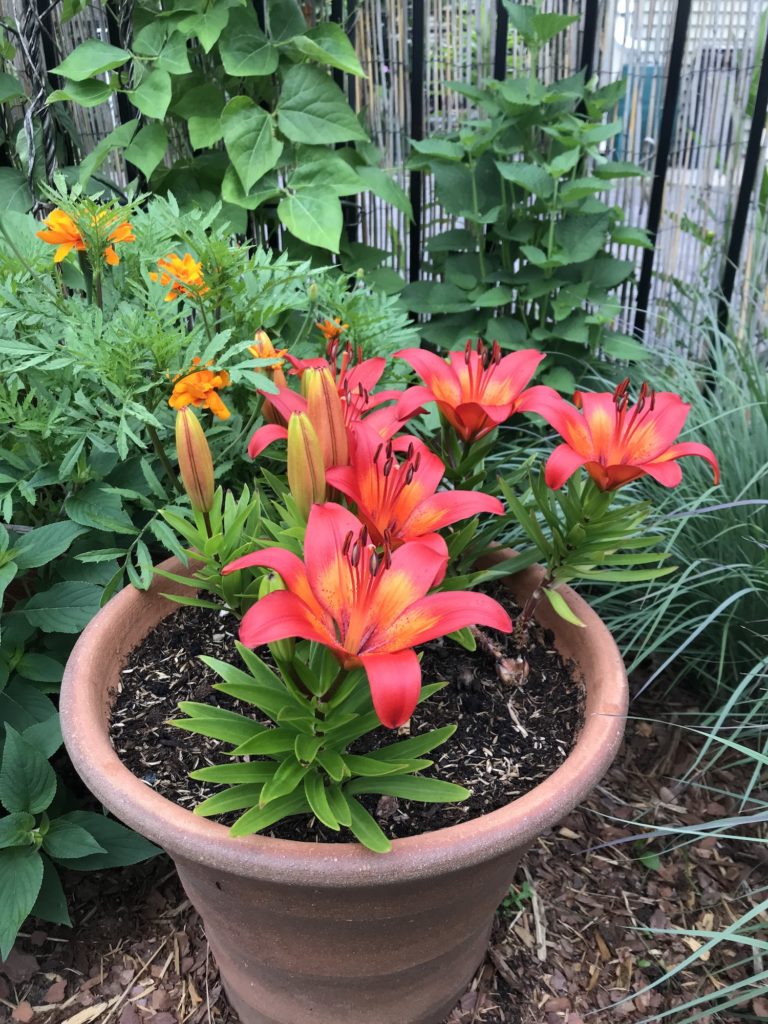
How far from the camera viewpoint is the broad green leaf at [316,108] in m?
1.90

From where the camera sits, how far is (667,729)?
1.71 m

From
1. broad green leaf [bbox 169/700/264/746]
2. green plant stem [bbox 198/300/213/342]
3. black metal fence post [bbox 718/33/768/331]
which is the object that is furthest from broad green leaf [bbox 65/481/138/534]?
black metal fence post [bbox 718/33/768/331]

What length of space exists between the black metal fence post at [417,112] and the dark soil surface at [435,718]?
1.41 m

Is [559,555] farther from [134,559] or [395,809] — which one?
[134,559]

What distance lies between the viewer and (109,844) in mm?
1295

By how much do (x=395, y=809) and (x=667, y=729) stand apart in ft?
3.07

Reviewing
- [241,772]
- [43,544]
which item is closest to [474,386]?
[241,772]

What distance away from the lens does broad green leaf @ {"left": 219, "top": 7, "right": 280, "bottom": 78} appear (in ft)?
6.02

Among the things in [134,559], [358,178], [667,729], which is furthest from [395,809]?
[358,178]

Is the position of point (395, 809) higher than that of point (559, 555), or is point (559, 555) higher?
point (559, 555)

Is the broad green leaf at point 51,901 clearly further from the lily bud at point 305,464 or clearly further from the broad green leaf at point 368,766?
the lily bud at point 305,464

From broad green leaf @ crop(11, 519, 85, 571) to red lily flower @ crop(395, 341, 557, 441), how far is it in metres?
0.54

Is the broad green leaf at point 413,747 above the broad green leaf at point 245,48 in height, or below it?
below

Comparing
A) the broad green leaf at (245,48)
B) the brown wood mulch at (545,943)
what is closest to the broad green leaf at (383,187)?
the broad green leaf at (245,48)
